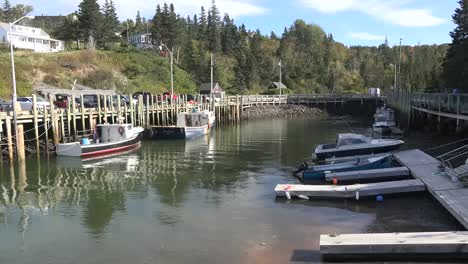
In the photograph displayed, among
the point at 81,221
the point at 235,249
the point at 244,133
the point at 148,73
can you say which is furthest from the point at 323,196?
the point at 148,73

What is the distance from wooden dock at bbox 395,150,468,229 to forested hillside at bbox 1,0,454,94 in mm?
58520

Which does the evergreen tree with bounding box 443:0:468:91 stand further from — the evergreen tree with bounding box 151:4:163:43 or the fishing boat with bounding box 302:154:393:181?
the evergreen tree with bounding box 151:4:163:43

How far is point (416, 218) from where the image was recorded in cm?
1862

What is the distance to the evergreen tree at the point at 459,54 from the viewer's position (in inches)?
2346

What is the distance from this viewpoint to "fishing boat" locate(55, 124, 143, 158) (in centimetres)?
3478

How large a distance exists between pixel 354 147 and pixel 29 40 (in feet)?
310

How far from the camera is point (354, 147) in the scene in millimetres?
30547

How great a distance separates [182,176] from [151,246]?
12742 mm

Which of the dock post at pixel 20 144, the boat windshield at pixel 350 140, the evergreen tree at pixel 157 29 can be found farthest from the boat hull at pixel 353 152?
the evergreen tree at pixel 157 29

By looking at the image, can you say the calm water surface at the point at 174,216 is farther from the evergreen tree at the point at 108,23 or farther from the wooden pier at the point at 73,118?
the evergreen tree at the point at 108,23

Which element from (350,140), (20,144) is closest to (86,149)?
(20,144)

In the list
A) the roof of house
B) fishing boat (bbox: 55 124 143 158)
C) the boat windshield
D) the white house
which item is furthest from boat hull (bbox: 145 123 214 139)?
the roof of house

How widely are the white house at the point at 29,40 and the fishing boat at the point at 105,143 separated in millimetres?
71317

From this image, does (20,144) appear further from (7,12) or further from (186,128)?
(7,12)
